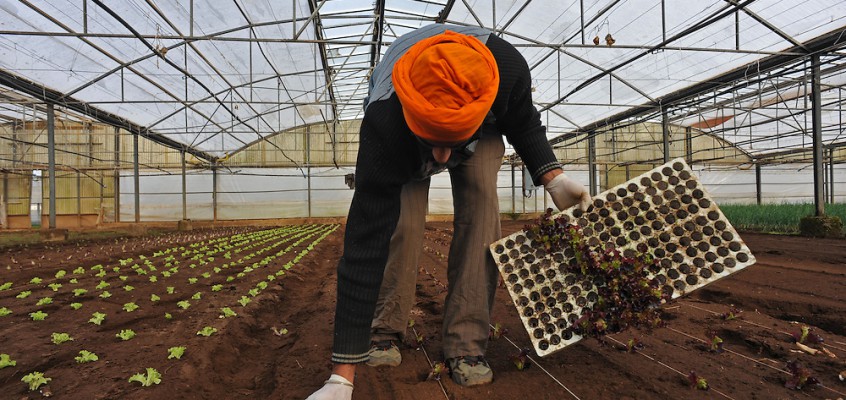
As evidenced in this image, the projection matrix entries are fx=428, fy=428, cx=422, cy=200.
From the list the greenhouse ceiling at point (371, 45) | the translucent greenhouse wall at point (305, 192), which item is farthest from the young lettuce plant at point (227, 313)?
the translucent greenhouse wall at point (305, 192)

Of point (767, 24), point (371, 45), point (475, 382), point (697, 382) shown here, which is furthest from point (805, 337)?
point (371, 45)

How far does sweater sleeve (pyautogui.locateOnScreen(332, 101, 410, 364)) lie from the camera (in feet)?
4.37

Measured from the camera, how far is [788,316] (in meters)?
2.56

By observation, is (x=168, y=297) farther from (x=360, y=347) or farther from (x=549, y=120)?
(x=549, y=120)

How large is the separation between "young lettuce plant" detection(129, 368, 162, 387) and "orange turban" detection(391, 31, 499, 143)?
4.70ft

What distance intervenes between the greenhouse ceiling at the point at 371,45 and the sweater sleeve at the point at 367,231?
613cm

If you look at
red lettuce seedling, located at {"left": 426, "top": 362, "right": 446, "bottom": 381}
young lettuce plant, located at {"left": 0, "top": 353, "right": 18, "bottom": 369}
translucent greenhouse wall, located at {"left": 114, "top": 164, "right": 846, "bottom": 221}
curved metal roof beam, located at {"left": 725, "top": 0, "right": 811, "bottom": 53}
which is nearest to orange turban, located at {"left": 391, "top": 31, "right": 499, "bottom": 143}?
red lettuce seedling, located at {"left": 426, "top": 362, "right": 446, "bottom": 381}

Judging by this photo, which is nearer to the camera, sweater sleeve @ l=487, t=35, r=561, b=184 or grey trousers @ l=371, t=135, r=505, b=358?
sweater sleeve @ l=487, t=35, r=561, b=184

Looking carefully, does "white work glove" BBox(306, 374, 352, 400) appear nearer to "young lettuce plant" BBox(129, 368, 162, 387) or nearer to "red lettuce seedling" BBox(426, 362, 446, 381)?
"red lettuce seedling" BBox(426, 362, 446, 381)

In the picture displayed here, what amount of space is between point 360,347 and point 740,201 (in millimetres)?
26458

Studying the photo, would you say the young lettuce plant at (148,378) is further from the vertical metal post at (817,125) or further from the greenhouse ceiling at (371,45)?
the vertical metal post at (817,125)

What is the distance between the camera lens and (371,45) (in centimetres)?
990

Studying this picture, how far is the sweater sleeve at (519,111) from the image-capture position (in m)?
1.47

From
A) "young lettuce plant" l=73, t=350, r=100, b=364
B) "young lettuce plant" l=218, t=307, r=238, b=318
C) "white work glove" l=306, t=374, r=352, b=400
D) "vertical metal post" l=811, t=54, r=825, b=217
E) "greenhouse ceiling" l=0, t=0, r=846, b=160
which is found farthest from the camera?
"vertical metal post" l=811, t=54, r=825, b=217
